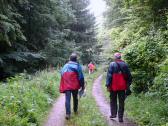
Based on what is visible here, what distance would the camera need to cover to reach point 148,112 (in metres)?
9.98

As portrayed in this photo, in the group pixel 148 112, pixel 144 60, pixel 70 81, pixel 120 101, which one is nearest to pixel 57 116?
pixel 70 81

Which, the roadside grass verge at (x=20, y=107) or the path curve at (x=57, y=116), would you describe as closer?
the roadside grass verge at (x=20, y=107)

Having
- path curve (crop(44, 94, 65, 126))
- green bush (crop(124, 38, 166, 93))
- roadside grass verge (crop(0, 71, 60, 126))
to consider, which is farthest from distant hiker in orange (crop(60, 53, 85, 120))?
green bush (crop(124, 38, 166, 93))

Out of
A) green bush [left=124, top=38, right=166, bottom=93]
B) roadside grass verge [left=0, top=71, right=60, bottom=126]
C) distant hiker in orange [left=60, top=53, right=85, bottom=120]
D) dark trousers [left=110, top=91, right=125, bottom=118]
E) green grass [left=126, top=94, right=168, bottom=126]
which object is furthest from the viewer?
green bush [left=124, top=38, right=166, bottom=93]

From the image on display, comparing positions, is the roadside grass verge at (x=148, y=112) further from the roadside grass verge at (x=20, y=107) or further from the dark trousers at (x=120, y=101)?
the roadside grass verge at (x=20, y=107)

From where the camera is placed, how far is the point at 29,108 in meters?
9.98

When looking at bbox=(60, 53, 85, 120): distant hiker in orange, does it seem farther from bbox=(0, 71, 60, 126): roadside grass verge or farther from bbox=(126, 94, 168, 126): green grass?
bbox=(126, 94, 168, 126): green grass

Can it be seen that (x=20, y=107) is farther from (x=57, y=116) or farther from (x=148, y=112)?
(x=148, y=112)

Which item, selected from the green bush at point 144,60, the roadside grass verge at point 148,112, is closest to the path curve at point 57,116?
the roadside grass verge at point 148,112

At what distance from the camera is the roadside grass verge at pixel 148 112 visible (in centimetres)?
900

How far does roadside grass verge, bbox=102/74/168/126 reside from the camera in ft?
29.5

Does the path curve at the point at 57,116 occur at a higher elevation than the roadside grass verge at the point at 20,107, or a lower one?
lower

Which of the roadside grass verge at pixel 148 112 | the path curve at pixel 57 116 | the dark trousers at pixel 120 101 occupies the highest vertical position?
the dark trousers at pixel 120 101

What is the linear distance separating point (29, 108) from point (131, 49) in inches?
249
